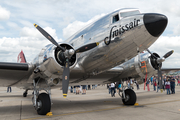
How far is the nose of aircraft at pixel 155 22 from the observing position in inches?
205

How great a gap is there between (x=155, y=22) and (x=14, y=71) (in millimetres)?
5862

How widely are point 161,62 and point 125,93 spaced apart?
2.74 meters

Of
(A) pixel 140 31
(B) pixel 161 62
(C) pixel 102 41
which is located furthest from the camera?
(B) pixel 161 62

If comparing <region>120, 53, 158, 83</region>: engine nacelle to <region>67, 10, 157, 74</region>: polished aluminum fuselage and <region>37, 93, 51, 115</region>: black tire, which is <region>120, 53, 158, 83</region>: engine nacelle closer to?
<region>67, 10, 157, 74</region>: polished aluminum fuselage

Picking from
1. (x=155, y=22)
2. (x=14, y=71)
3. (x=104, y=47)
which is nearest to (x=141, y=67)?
(x=104, y=47)

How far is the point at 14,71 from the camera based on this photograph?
6801mm

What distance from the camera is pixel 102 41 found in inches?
253

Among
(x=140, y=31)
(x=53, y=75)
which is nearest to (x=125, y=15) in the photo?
(x=140, y=31)

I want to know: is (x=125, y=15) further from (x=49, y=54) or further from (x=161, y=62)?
(x=161, y=62)

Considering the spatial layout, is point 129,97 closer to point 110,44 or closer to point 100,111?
point 100,111

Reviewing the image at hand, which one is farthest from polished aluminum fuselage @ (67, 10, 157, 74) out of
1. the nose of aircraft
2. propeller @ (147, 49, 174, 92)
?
propeller @ (147, 49, 174, 92)

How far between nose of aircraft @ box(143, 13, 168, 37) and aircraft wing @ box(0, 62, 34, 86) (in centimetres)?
498

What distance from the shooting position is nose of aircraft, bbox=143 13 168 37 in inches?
205

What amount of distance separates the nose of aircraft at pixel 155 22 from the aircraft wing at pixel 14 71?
498 cm
